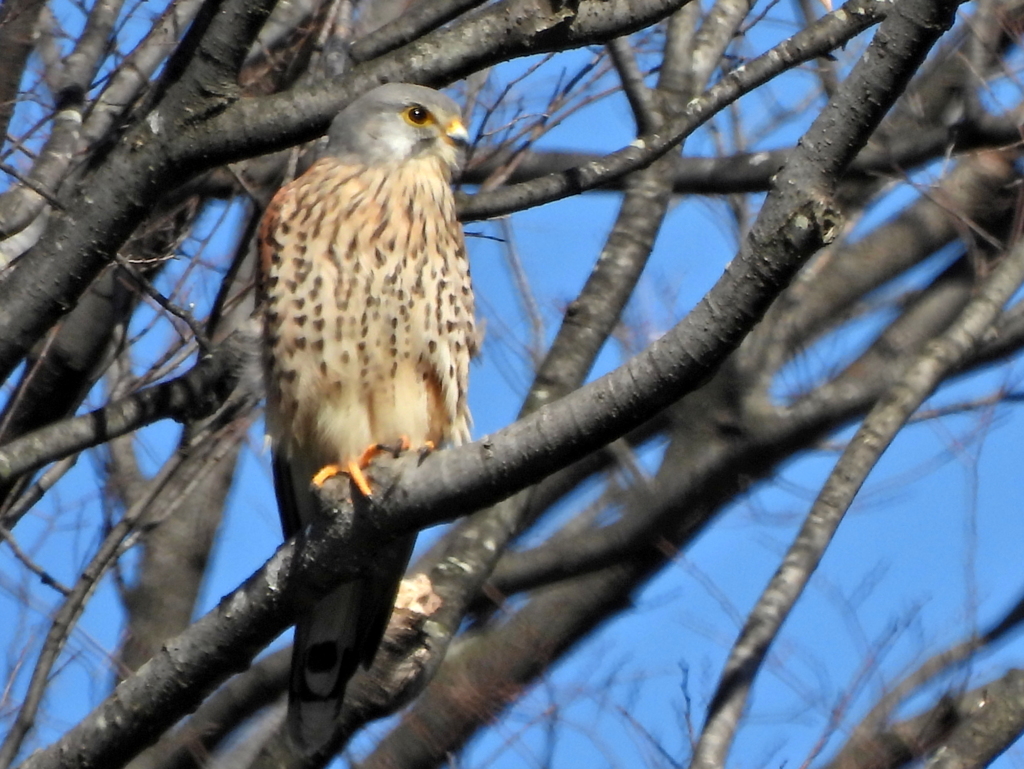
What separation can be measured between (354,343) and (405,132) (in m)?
0.68

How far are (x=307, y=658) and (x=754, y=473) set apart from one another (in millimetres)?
1893

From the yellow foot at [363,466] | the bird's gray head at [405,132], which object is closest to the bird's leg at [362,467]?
the yellow foot at [363,466]

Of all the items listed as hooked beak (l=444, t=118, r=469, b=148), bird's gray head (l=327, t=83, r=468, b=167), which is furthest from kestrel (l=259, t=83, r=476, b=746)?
hooked beak (l=444, t=118, r=469, b=148)

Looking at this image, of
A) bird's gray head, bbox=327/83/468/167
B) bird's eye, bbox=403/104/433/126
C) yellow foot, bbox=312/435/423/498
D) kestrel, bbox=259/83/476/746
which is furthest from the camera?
bird's eye, bbox=403/104/433/126

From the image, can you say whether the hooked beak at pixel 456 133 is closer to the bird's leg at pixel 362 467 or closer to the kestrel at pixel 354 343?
the kestrel at pixel 354 343

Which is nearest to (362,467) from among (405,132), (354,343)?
(354,343)

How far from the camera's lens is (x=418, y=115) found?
3.80 metres

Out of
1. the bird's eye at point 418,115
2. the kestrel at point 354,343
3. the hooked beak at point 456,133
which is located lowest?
the kestrel at point 354,343

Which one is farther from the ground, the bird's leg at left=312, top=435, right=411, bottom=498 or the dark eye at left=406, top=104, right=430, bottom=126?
the dark eye at left=406, top=104, right=430, bottom=126

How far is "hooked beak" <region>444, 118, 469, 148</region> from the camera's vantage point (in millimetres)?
3857

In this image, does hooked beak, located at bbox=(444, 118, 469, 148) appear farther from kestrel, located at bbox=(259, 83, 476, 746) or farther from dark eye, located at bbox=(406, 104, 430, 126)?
kestrel, located at bbox=(259, 83, 476, 746)

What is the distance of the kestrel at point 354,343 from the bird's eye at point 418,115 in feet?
0.36

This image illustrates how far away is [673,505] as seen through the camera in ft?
15.1

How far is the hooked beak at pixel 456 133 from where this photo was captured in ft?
12.7
